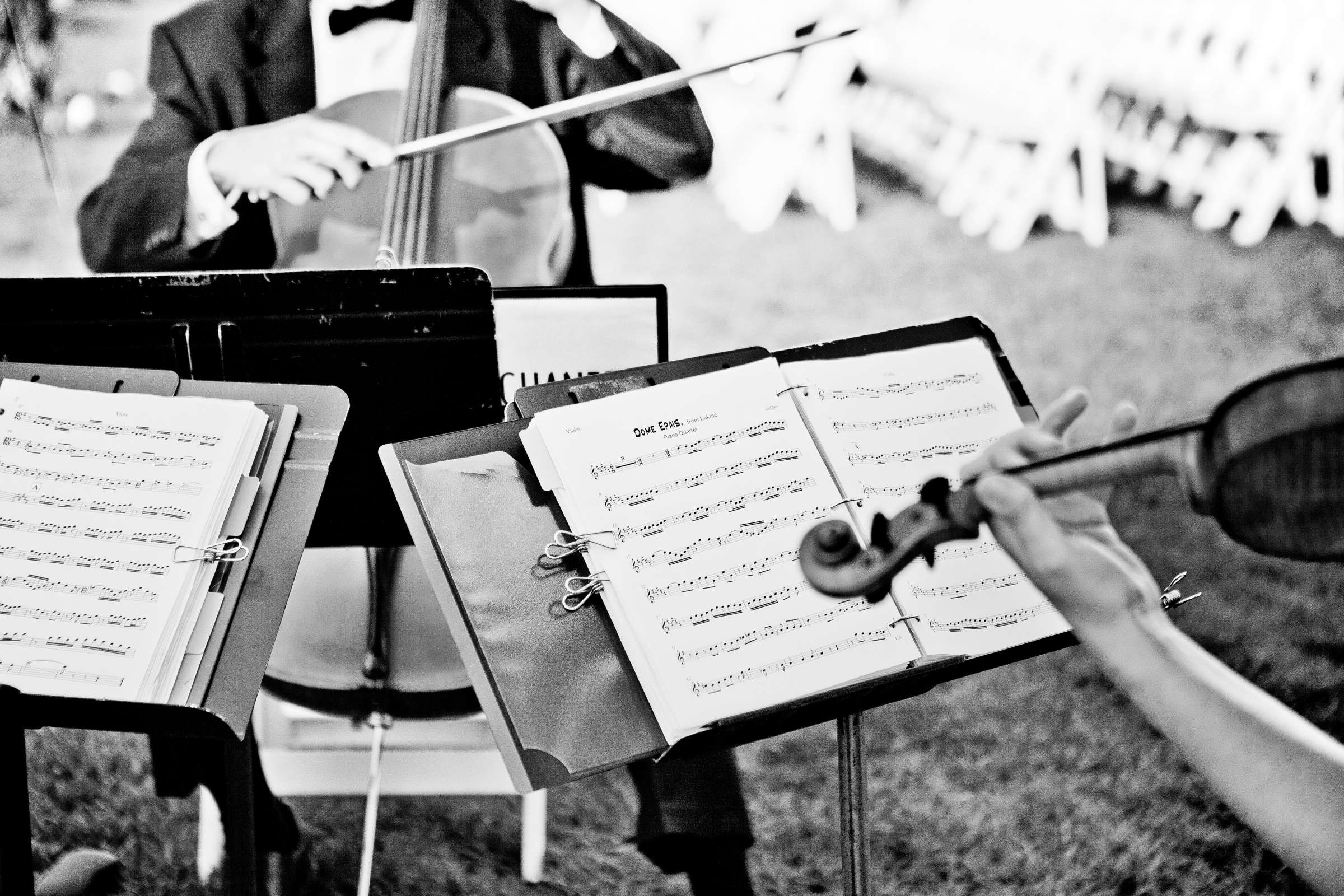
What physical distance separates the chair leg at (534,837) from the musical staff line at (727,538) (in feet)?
3.36

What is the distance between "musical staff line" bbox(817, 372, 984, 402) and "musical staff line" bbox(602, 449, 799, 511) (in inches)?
3.7

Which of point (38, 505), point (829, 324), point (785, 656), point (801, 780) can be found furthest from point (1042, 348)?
point (38, 505)

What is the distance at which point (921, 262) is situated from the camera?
3.00 meters

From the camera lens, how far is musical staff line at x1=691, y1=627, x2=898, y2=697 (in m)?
1.09

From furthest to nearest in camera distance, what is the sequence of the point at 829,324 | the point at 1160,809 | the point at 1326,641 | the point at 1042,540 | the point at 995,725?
the point at 829,324 → the point at 1326,641 → the point at 995,725 → the point at 1160,809 → the point at 1042,540

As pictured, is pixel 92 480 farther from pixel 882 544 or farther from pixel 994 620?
pixel 994 620

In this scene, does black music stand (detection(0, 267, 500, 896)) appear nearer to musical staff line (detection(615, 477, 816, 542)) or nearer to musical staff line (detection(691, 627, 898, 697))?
musical staff line (detection(615, 477, 816, 542))

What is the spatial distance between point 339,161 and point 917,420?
3.88ft

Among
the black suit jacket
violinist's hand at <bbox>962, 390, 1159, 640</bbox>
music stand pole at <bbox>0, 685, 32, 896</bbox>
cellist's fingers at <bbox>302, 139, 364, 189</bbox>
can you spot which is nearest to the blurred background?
the black suit jacket

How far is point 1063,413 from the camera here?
103 centimetres

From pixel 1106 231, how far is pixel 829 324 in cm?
79

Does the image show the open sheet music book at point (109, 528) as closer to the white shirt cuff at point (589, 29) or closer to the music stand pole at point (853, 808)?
the music stand pole at point (853, 808)

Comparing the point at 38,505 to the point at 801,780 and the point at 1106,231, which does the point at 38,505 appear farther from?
the point at 1106,231

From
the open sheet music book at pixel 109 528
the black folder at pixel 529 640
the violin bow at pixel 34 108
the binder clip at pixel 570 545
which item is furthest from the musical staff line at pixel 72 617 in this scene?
the violin bow at pixel 34 108
